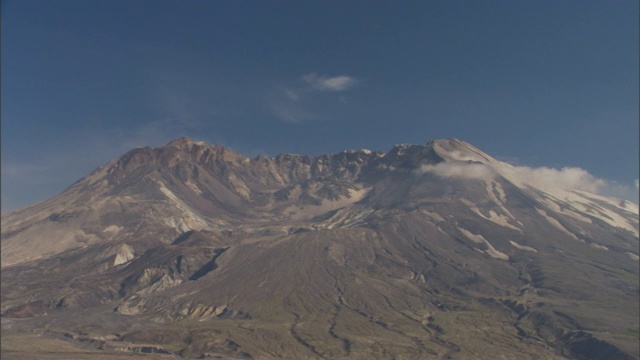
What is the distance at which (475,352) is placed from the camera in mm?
172875

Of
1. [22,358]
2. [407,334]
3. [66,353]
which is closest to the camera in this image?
[22,358]

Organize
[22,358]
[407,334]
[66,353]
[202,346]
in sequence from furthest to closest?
[407,334] → [202,346] → [66,353] → [22,358]

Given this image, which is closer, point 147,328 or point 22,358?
point 22,358

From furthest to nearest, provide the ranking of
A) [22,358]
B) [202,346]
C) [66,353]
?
1. [202,346]
2. [66,353]
3. [22,358]

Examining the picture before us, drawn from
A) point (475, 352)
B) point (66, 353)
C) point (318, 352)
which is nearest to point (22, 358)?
point (66, 353)

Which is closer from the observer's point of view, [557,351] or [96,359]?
[96,359]

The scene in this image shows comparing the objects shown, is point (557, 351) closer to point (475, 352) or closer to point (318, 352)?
point (475, 352)

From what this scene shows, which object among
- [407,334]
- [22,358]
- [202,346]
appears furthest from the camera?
[407,334]

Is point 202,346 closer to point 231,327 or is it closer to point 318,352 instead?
point 231,327

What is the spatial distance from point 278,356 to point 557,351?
88.0 meters

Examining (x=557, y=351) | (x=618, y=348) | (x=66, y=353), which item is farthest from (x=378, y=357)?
(x=66, y=353)

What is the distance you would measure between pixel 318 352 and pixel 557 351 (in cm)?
7603

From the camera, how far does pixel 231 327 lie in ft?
646

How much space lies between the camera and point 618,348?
168750mm
